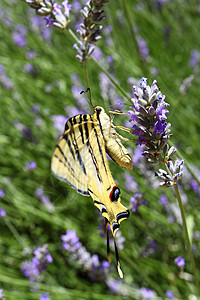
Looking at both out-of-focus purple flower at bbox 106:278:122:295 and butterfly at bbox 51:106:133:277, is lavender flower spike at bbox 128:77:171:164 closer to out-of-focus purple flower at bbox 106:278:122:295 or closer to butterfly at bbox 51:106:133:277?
butterfly at bbox 51:106:133:277

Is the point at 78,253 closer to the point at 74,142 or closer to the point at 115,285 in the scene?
the point at 115,285

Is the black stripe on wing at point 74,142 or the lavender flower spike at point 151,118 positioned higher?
the black stripe on wing at point 74,142

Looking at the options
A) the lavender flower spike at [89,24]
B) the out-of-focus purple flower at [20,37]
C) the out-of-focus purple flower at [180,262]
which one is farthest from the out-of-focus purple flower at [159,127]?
the out-of-focus purple flower at [20,37]

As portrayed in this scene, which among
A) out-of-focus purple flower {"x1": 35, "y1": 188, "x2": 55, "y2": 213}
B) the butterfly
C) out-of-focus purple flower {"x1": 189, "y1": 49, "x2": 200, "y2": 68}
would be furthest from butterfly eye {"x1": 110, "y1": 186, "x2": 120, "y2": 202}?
out-of-focus purple flower {"x1": 189, "y1": 49, "x2": 200, "y2": 68}

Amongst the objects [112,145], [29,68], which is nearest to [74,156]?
[112,145]

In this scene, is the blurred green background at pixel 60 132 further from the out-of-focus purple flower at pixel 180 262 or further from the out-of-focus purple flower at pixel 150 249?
the out-of-focus purple flower at pixel 180 262

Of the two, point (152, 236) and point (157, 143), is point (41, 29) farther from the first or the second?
point (157, 143)

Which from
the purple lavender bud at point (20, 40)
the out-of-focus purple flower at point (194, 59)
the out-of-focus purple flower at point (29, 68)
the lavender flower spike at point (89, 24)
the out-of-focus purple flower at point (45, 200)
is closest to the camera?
the lavender flower spike at point (89, 24)

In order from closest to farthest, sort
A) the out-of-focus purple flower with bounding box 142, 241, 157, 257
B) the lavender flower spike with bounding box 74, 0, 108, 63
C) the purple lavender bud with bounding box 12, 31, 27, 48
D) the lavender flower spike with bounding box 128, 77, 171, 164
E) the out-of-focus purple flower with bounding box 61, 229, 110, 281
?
the lavender flower spike with bounding box 128, 77, 171, 164
the lavender flower spike with bounding box 74, 0, 108, 63
the out-of-focus purple flower with bounding box 61, 229, 110, 281
the out-of-focus purple flower with bounding box 142, 241, 157, 257
the purple lavender bud with bounding box 12, 31, 27, 48
